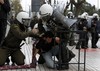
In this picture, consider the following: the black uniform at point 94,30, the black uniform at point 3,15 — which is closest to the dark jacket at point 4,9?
the black uniform at point 3,15

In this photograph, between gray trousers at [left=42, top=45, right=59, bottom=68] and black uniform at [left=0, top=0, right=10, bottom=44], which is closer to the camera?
gray trousers at [left=42, top=45, right=59, bottom=68]

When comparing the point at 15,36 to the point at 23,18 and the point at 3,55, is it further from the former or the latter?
the point at 3,55

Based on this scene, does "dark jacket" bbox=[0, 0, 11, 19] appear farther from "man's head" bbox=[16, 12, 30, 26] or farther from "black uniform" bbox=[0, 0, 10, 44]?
"man's head" bbox=[16, 12, 30, 26]

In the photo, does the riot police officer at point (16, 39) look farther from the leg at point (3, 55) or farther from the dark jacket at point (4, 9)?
Answer: the dark jacket at point (4, 9)

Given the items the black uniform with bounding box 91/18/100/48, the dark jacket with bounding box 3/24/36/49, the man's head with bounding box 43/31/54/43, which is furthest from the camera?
the black uniform with bounding box 91/18/100/48

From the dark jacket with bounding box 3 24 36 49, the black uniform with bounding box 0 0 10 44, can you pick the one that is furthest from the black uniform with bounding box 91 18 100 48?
the dark jacket with bounding box 3 24 36 49

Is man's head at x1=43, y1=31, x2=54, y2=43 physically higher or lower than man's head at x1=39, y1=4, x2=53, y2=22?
lower

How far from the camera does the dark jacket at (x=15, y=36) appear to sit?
8172 millimetres

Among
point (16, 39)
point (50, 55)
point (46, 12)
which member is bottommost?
point (50, 55)

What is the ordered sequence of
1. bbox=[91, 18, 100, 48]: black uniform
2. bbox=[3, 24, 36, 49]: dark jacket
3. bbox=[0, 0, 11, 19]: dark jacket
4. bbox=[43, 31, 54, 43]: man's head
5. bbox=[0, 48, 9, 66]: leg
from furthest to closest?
bbox=[91, 18, 100, 48]: black uniform
bbox=[0, 0, 11, 19]: dark jacket
bbox=[0, 48, 9, 66]: leg
bbox=[43, 31, 54, 43]: man's head
bbox=[3, 24, 36, 49]: dark jacket

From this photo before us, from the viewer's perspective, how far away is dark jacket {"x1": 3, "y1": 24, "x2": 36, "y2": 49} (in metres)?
8.17

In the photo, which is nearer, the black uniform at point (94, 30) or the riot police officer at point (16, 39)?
the riot police officer at point (16, 39)

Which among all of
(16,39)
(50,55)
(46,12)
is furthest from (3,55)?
(46,12)

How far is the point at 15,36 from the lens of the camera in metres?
8.38
